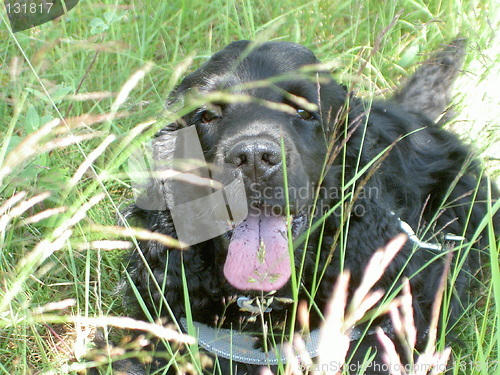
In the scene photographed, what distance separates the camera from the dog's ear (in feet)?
10.9

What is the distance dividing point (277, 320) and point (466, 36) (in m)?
2.31

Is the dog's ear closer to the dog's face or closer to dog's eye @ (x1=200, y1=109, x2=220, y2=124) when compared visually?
the dog's face

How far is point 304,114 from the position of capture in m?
2.38

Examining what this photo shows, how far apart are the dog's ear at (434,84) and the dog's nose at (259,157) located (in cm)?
167

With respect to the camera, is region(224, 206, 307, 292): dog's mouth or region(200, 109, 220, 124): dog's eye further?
region(200, 109, 220, 124): dog's eye

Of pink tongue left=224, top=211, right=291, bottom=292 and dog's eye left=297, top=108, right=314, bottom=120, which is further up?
dog's eye left=297, top=108, right=314, bottom=120

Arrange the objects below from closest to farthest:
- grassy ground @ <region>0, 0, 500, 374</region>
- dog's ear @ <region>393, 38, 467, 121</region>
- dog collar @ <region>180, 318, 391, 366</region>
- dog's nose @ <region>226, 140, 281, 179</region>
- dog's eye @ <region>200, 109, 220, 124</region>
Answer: dog's nose @ <region>226, 140, 281, 179</region>
dog collar @ <region>180, 318, 391, 366</region>
dog's eye @ <region>200, 109, 220, 124</region>
grassy ground @ <region>0, 0, 500, 374</region>
dog's ear @ <region>393, 38, 467, 121</region>

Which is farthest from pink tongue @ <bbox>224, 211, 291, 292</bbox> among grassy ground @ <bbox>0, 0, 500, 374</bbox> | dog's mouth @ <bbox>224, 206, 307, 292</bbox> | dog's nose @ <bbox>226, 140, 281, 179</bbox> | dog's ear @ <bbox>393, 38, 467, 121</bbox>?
dog's ear @ <bbox>393, 38, 467, 121</bbox>

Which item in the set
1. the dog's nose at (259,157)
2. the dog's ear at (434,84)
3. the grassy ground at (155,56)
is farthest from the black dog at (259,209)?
the dog's ear at (434,84)

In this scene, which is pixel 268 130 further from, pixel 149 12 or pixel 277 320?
pixel 149 12

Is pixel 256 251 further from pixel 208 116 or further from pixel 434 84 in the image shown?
pixel 434 84

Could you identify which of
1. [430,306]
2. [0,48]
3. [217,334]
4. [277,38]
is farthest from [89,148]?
[430,306]

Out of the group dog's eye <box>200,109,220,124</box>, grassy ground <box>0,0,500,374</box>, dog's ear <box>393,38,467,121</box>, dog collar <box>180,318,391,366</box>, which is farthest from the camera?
dog's ear <box>393,38,467,121</box>

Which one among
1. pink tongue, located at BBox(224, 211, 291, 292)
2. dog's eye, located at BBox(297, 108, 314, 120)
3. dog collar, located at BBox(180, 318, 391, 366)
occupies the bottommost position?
dog collar, located at BBox(180, 318, 391, 366)
